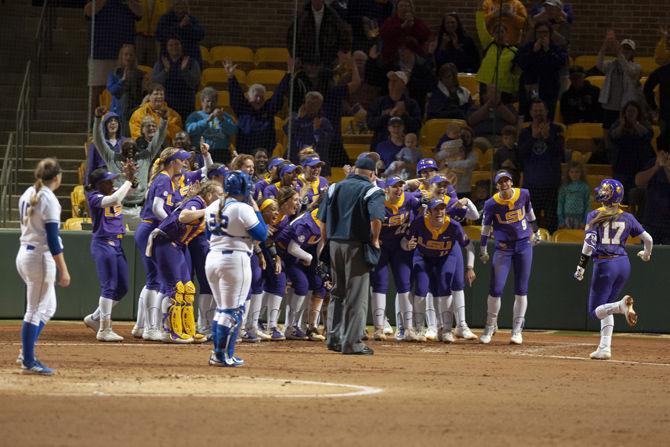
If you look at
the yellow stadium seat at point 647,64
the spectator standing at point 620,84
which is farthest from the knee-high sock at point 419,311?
the yellow stadium seat at point 647,64

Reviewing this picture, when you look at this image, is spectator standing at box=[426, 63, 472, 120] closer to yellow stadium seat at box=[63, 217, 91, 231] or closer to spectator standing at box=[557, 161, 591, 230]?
spectator standing at box=[557, 161, 591, 230]

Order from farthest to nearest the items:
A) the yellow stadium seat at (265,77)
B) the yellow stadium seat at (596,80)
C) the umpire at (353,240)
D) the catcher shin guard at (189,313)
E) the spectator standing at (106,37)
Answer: the yellow stadium seat at (596,80) → the yellow stadium seat at (265,77) → the spectator standing at (106,37) → the catcher shin guard at (189,313) → the umpire at (353,240)

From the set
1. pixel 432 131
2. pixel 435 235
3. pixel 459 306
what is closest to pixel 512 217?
pixel 435 235

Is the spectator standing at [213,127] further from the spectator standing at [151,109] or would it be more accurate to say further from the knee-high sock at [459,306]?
the knee-high sock at [459,306]

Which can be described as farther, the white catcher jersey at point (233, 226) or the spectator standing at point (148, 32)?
the spectator standing at point (148, 32)

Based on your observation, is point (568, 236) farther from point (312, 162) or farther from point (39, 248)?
point (39, 248)

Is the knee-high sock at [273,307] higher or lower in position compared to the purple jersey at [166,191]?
lower

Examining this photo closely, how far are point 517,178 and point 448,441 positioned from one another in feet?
32.4

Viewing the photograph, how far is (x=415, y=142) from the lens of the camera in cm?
1834

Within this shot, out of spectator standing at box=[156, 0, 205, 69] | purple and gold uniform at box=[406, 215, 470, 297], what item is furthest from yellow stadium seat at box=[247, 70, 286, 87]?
purple and gold uniform at box=[406, 215, 470, 297]

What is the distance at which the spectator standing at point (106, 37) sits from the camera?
18.5m

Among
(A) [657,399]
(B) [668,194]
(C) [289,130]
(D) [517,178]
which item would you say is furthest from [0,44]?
(A) [657,399]

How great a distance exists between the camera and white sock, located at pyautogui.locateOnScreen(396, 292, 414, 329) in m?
16.2

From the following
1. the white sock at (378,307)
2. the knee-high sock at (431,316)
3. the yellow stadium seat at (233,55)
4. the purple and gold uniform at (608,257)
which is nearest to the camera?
the purple and gold uniform at (608,257)
